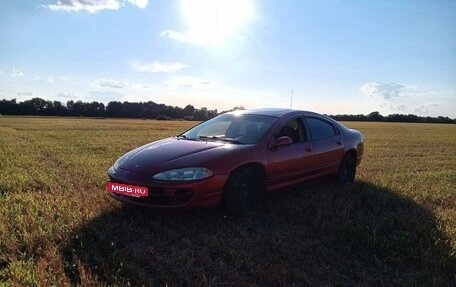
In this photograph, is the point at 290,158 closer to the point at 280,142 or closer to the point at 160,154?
the point at 280,142

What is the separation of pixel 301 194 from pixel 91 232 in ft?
10.8

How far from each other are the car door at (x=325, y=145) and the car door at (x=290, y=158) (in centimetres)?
17

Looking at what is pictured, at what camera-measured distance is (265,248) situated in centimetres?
424

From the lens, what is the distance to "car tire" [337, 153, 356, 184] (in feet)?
23.7

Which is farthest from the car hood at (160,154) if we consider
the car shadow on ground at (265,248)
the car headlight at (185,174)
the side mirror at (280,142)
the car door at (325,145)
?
the car door at (325,145)

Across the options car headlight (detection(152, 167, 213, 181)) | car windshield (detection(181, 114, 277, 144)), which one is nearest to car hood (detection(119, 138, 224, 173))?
car headlight (detection(152, 167, 213, 181))

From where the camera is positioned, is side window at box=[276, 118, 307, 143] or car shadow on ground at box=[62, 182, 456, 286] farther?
side window at box=[276, 118, 307, 143]

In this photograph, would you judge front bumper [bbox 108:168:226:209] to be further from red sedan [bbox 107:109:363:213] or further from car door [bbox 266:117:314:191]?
car door [bbox 266:117:314:191]

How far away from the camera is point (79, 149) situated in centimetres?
1309

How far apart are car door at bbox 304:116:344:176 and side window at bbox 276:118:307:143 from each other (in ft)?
0.52

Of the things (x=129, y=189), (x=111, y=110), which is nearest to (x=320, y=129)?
(x=129, y=189)

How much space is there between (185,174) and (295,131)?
7.11ft

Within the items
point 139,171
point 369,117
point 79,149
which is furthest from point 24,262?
point 369,117

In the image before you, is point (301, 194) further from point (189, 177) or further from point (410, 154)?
point (410, 154)
